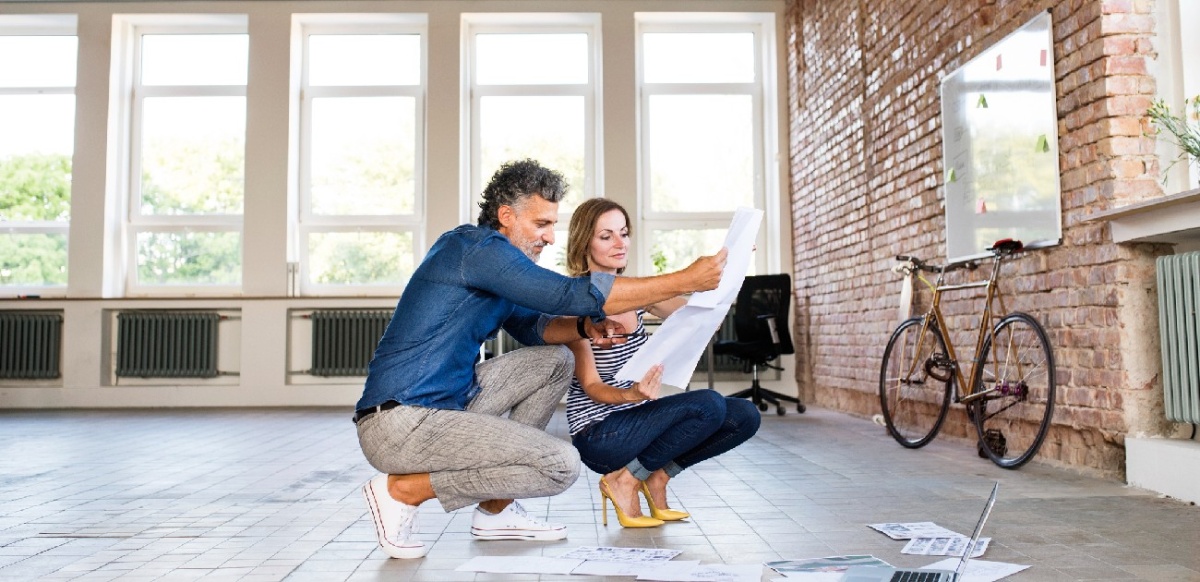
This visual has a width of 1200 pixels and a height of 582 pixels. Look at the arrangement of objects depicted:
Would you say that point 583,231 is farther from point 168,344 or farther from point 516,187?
point 168,344

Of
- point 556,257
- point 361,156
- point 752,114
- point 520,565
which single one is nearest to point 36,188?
point 361,156

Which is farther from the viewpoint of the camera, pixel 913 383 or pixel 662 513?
pixel 913 383

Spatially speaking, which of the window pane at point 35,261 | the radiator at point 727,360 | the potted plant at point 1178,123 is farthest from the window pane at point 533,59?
the potted plant at point 1178,123

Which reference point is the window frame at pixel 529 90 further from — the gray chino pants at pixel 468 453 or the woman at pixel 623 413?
the gray chino pants at pixel 468 453

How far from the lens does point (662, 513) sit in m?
2.79

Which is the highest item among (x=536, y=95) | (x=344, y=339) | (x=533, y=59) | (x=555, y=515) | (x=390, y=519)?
(x=533, y=59)

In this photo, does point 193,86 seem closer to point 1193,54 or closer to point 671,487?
point 671,487

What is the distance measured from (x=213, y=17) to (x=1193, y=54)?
741cm

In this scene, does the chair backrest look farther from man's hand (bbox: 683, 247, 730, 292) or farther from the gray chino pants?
man's hand (bbox: 683, 247, 730, 292)

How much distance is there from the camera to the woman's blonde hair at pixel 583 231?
2576 millimetres

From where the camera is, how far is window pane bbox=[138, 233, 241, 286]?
8164mm

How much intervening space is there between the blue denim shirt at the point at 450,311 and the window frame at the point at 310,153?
5.89 metres

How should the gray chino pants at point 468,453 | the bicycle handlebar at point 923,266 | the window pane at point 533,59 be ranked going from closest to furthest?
the gray chino pants at point 468,453 → the bicycle handlebar at point 923,266 → the window pane at point 533,59

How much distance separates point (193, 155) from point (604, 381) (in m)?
6.82
